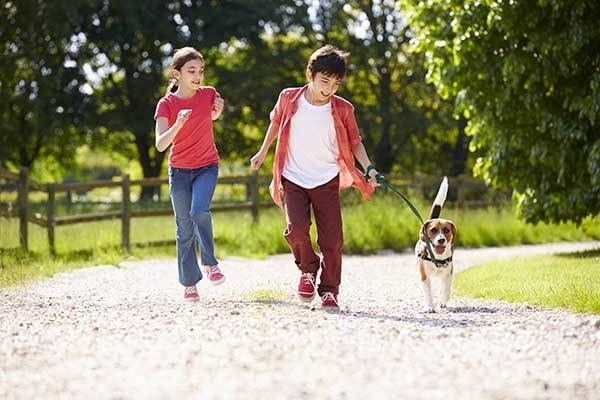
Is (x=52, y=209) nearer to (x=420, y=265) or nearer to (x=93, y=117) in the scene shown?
(x=420, y=265)

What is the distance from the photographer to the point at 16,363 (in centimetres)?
495

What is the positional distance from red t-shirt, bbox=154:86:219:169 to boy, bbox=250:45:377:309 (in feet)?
1.95

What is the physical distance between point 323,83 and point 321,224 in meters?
1.09

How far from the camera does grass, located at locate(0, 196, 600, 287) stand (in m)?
13.4

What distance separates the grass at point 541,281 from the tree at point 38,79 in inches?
769

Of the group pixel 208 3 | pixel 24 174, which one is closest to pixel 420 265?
pixel 24 174

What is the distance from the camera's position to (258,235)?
15.7m

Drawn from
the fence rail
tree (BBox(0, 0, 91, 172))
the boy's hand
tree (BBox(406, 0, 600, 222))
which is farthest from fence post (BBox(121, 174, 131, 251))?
tree (BBox(0, 0, 91, 172))

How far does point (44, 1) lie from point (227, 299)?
2226cm

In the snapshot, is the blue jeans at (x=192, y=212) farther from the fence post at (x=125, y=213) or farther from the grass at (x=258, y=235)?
the fence post at (x=125, y=213)

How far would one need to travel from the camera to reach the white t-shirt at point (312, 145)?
279 inches

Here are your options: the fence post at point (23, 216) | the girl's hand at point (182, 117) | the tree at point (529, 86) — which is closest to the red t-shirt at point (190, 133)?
the girl's hand at point (182, 117)

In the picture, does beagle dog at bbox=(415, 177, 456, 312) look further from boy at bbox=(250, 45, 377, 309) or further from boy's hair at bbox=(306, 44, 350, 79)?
boy's hair at bbox=(306, 44, 350, 79)

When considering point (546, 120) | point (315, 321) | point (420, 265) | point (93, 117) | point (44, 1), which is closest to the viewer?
point (315, 321)
